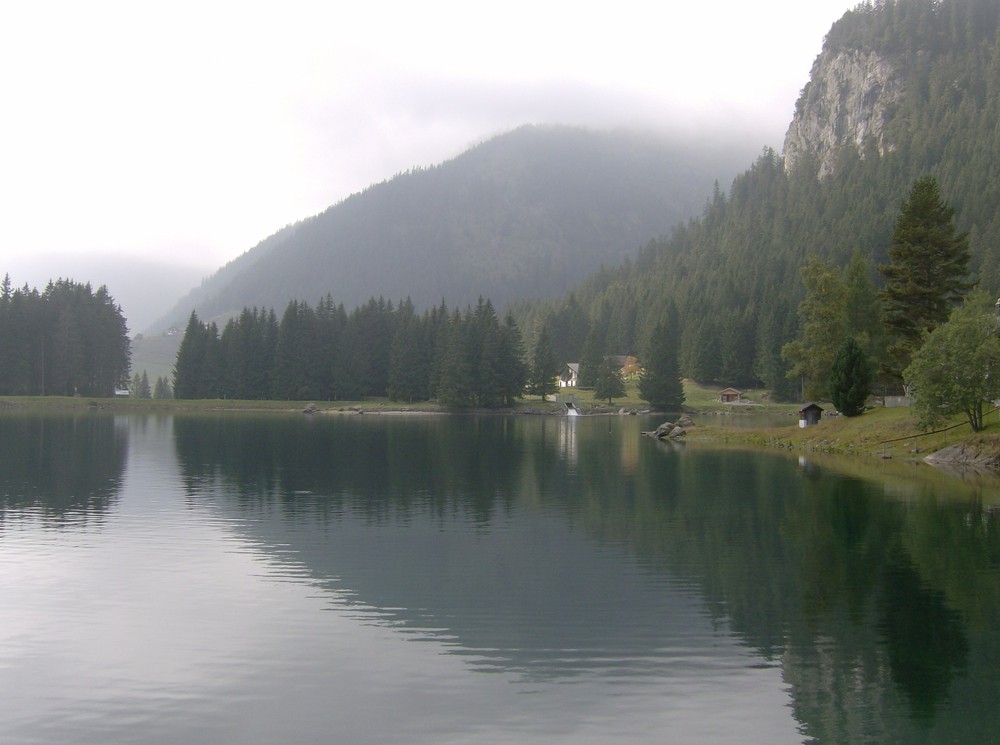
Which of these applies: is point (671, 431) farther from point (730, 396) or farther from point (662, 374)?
point (730, 396)

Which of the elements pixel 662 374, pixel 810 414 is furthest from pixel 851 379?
pixel 662 374

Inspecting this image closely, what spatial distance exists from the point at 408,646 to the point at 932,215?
69096mm

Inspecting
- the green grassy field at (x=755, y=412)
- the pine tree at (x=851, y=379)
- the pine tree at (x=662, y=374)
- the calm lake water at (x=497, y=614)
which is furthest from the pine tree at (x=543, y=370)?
the calm lake water at (x=497, y=614)

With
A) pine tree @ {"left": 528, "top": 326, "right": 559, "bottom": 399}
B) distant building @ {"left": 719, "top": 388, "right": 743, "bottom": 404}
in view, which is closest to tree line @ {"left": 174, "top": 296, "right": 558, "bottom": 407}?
pine tree @ {"left": 528, "top": 326, "right": 559, "bottom": 399}

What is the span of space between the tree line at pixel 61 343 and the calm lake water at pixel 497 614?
402 feet

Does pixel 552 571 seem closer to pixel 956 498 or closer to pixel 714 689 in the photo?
pixel 714 689

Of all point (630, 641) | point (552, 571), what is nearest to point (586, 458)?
point (552, 571)

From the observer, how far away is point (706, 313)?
19638 cm

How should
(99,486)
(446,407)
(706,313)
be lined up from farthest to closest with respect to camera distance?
(706,313) → (446,407) → (99,486)

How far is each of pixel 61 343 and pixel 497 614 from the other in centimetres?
15914

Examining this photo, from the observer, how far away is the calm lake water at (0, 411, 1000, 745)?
15953 millimetres

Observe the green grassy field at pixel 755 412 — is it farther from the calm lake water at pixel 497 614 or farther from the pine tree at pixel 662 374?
the calm lake water at pixel 497 614

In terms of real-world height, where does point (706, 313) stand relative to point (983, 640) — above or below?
above

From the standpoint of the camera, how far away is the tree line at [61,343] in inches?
6058
